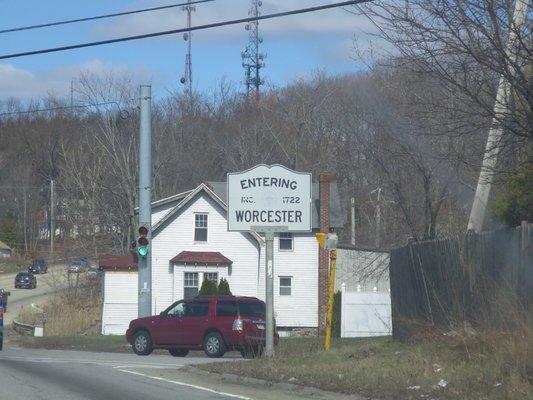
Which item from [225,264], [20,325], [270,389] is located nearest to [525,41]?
[270,389]

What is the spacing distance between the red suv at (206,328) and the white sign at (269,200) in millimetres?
7029

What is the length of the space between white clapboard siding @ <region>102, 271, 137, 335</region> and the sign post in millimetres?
26193

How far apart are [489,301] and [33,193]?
7244cm

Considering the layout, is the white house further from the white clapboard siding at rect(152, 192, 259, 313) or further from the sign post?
the sign post

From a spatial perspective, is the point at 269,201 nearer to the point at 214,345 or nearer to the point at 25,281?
the point at 214,345

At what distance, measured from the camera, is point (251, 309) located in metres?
27.0

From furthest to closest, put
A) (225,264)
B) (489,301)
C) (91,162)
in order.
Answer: (91,162) → (225,264) → (489,301)

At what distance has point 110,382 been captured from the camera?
16688 mm

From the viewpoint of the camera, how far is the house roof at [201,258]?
4450 centimetres

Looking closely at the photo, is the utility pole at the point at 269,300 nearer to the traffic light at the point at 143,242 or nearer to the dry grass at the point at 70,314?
the traffic light at the point at 143,242

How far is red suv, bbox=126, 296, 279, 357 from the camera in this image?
2631 centimetres

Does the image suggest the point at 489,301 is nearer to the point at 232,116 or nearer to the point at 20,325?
the point at 20,325

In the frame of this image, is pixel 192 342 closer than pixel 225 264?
Yes

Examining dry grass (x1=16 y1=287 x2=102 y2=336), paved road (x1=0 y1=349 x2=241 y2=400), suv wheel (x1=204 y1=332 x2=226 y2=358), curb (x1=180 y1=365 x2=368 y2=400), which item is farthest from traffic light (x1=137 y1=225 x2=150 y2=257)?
dry grass (x1=16 y1=287 x2=102 y2=336)
